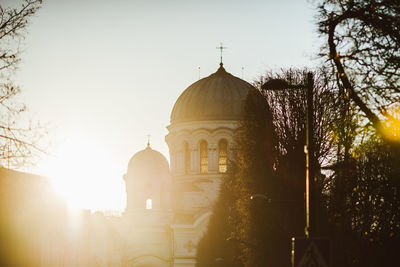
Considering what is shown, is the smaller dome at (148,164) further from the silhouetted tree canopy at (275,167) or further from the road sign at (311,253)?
the road sign at (311,253)

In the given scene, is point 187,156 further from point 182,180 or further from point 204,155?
point 182,180

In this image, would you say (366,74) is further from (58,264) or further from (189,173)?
(189,173)

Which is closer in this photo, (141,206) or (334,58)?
(334,58)

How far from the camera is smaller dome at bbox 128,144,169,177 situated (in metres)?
80.6

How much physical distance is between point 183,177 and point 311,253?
6620 cm

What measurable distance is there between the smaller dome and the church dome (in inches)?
158

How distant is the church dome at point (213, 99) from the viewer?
78562mm

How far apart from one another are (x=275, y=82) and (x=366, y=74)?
1805 millimetres

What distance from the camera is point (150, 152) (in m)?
82.6

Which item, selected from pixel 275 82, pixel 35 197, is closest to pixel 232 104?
pixel 35 197

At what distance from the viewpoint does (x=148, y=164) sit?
80.9 m

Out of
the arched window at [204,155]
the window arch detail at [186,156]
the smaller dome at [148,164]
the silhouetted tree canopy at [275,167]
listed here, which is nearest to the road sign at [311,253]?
the silhouetted tree canopy at [275,167]

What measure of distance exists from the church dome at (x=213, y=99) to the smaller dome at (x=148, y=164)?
13.2 feet

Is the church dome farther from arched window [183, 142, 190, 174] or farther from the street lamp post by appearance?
the street lamp post
